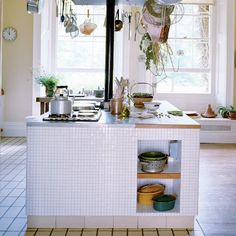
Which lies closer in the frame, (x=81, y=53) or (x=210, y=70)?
(x=81, y=53)

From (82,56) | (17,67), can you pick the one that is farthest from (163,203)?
(82,56)

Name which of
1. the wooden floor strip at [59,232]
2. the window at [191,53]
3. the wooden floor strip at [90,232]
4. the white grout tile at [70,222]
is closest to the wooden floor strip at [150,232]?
the wooden floor strip at [90,232]

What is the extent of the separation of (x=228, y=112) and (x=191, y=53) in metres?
1.42

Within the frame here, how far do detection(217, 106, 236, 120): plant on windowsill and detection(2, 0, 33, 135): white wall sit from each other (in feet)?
11.7

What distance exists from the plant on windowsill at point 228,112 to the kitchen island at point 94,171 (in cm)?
449

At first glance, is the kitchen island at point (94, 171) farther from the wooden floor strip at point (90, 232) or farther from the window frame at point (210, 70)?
the window frame at point (210, 70)

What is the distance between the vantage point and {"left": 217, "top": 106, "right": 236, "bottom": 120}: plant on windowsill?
23.5 feet

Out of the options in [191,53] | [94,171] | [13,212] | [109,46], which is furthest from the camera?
[191,53]

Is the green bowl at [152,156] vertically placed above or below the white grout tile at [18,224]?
above

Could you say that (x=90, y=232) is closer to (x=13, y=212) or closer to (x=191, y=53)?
(x=13, y=212)

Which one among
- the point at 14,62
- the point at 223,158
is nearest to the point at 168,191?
the point at 223,158

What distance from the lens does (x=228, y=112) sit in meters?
7.24

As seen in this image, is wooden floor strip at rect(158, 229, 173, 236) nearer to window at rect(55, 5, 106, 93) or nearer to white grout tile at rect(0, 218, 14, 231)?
white grout tile at rect(0, 218, 14, 231)

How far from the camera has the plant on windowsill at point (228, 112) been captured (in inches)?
283
